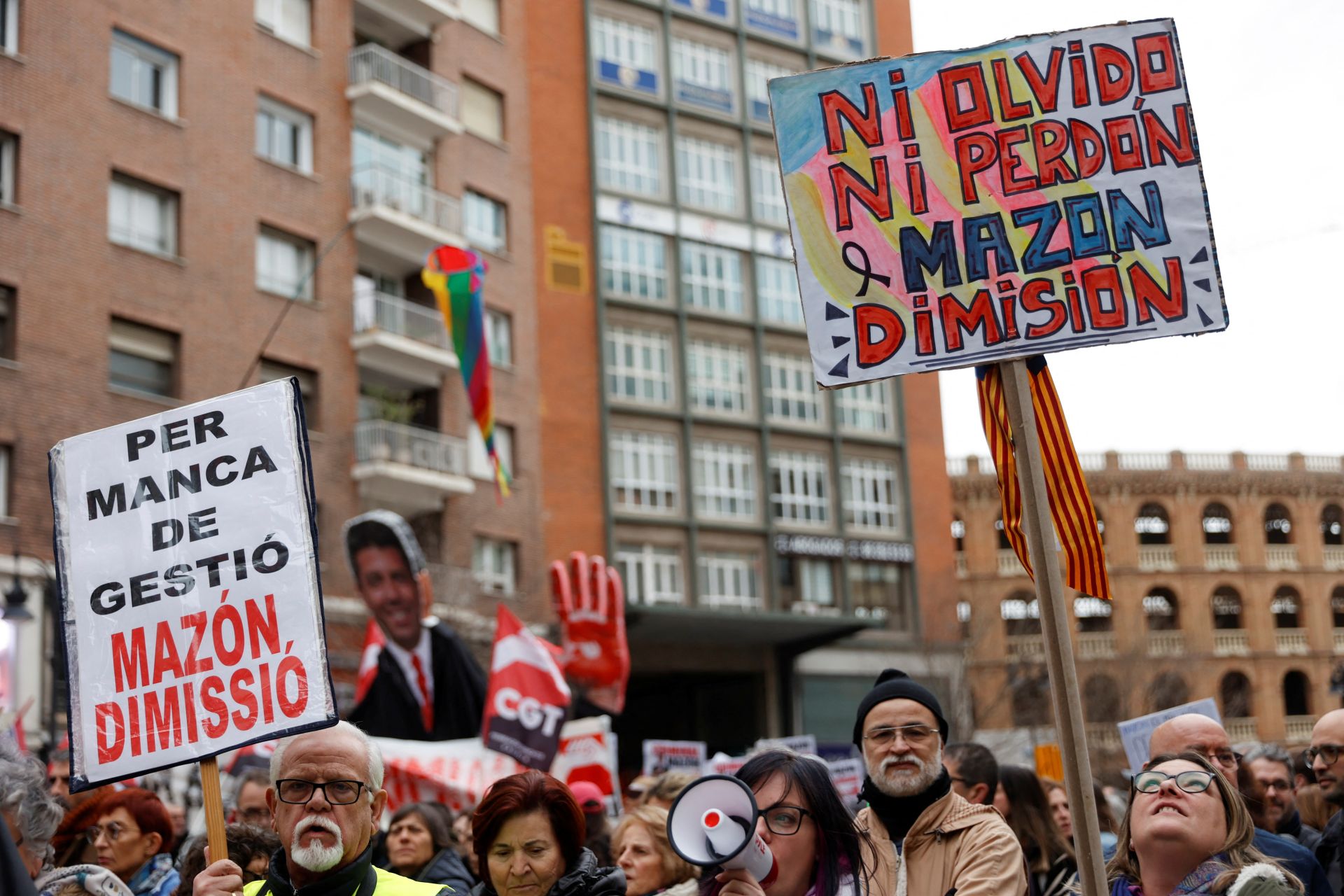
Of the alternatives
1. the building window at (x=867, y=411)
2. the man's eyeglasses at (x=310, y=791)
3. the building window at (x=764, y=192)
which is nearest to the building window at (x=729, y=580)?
the building window at (x=867, y=411)

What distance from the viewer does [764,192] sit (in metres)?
43.3

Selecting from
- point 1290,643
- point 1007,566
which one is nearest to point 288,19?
point 1007,566

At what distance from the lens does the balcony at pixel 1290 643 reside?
64.8 meters

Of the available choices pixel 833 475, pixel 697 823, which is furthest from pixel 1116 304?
pixel 833 475

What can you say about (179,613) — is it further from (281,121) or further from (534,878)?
(281,121)

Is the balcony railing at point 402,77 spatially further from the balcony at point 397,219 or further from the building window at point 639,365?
the building window at point 639,365

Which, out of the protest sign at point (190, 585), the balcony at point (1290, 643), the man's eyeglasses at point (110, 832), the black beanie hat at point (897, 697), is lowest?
the man's eyeglasses at point (110, 832)

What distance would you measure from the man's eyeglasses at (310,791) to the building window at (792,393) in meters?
37.9

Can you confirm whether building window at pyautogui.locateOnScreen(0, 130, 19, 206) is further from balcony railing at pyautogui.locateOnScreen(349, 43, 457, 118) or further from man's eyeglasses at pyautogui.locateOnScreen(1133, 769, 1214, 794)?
man's eyeglasses at pyautogui.locateOnScreen(1133, 769, 1214, 794)

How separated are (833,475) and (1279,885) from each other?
127 feet

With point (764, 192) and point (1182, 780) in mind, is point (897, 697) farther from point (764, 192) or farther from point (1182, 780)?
point (764, 192)

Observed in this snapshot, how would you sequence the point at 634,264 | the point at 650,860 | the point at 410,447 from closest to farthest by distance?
the point at 650,860 < the point at 410,447 < the point at 634,264

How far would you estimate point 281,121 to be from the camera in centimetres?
3025

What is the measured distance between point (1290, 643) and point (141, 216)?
5161 cm
